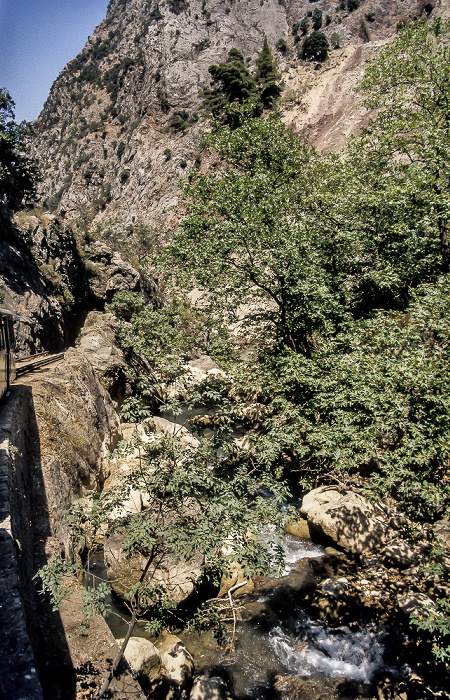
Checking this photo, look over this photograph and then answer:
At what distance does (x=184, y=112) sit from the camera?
239ft

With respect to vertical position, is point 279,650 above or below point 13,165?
below

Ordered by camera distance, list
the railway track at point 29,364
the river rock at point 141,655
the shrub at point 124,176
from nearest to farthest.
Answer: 1. the river rock at point 141,655
2. the railway track at point 29,364
3. the shrub at point 124,176

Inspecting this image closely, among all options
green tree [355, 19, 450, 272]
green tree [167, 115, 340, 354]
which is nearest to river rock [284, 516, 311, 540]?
green tree [167, 115, 340, 354]

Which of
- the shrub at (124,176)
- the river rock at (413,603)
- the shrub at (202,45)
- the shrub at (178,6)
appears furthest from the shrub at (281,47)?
the river rock at (413,603)

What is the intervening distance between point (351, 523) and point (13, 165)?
25517 mm

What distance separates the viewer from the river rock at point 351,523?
9.77 metres

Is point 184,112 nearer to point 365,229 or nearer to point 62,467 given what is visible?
point 365,229

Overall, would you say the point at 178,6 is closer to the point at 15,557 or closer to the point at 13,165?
the point at 13,165

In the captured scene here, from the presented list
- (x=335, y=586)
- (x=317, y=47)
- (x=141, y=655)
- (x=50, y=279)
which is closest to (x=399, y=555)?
(x=335, y=586)

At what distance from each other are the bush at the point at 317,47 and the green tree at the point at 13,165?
197ft

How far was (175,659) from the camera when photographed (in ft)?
22.6

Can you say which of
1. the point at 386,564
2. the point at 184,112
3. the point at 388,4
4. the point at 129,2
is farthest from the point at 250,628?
the point at 129,2

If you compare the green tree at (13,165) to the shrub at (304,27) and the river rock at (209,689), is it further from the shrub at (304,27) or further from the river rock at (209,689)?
the shrub at (304,27)

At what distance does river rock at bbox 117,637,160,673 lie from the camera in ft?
21.4
